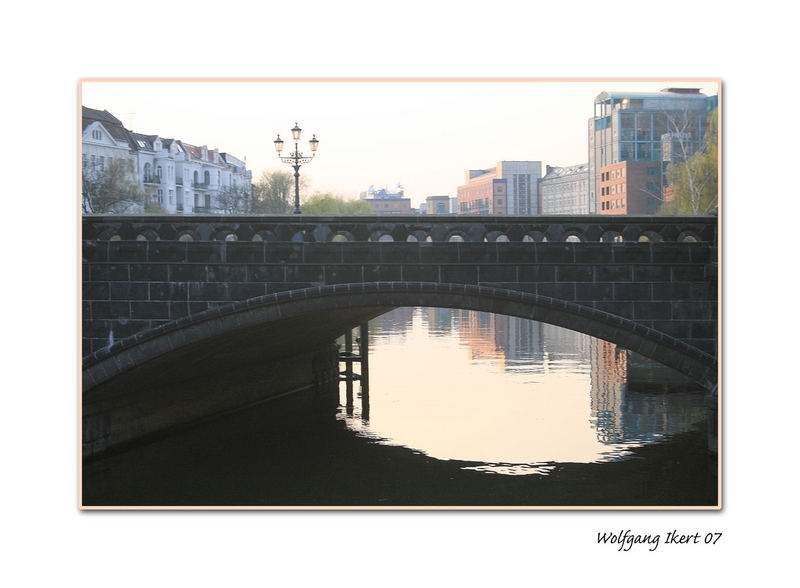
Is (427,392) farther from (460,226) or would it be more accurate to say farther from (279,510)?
(279,510)

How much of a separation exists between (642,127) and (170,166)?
941cm

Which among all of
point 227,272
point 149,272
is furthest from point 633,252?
point 149,272

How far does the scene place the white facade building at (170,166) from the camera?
1563cm

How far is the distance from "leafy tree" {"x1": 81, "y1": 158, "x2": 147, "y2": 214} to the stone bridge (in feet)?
9.20

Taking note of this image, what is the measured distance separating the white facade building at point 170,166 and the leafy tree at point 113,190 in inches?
5.9

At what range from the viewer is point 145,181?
67.6 ft

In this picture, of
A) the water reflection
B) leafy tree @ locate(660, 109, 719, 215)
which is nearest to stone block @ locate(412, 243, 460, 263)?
leafy tree @ locate(660, 109, 719, 215)

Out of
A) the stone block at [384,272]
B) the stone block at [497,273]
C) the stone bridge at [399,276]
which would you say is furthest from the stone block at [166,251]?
the stone block at [497,273]

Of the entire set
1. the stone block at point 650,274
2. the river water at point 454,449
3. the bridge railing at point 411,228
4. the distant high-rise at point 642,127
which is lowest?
the river water at point 454,449

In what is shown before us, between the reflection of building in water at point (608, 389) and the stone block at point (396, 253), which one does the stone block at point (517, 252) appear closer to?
the stone block at point (396, 253)

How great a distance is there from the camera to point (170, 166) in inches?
739

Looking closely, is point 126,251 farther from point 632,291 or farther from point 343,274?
point 632,291

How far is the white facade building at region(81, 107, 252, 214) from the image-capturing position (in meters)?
15.6

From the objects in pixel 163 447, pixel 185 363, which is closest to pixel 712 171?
pixel 185 363
